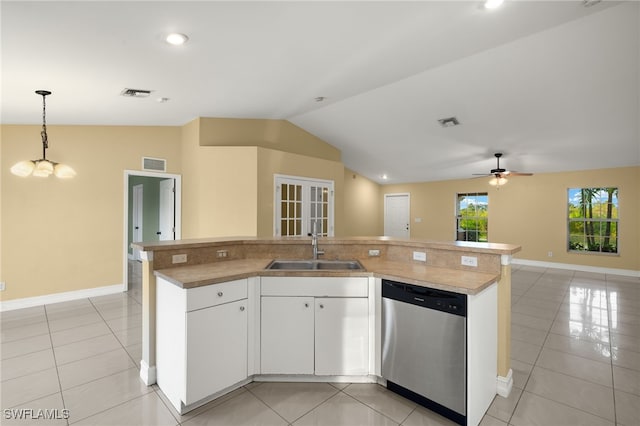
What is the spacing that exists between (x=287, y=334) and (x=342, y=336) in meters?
0.41

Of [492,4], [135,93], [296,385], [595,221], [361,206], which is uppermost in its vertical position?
[492,4]

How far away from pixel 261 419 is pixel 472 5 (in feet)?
11.2

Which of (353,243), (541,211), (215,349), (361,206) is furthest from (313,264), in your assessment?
(541,211)

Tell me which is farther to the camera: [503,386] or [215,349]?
[503,386]

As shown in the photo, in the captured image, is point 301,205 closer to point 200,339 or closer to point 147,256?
point 147,256

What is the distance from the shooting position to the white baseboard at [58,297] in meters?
4.12

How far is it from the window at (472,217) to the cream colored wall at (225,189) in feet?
21.7

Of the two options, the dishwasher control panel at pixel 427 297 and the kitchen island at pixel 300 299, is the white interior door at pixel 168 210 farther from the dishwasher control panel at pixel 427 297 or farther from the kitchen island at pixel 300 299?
the dishwasher control panel at pixel 427 297

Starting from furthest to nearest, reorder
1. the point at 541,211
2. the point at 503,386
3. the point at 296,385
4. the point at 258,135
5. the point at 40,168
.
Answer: the point at 541,211 → the point at 258,135 → the point at 40,168 → the point at 296,385 → the point at 503,386

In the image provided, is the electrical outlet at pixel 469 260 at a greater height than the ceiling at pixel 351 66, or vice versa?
the ceiling at pixel 351 66

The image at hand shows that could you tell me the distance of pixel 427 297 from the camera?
6.49ft

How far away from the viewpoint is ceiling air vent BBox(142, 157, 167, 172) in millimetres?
5100

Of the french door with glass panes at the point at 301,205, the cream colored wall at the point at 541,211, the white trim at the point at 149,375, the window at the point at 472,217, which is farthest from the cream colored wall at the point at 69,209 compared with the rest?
the window at the point at 472,217

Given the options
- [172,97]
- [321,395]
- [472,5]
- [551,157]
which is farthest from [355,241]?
[551,157]
